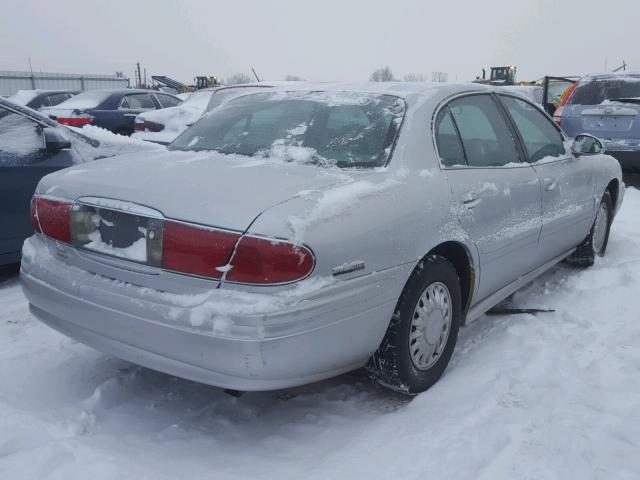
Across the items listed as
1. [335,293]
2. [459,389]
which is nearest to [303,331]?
[335,293]

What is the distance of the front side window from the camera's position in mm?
3948

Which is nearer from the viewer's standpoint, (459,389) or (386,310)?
(386,310)

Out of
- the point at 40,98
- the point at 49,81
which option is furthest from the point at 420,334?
the point at 49,81

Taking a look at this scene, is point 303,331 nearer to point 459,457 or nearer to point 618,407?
point 459,457

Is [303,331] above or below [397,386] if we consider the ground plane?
above

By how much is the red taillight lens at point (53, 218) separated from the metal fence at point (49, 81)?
29563 mm

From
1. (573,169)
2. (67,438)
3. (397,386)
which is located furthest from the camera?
(573,169)

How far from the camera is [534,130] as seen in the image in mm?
4168

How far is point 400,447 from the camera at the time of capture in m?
2.48

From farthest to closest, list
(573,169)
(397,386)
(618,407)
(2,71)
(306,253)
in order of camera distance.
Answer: (2,71)
(573,169)
(397,386)
(618,407)
(306,253)

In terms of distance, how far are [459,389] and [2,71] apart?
3339cm

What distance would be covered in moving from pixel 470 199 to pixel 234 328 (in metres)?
1.50

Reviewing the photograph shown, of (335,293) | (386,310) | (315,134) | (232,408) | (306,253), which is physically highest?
(315,134)

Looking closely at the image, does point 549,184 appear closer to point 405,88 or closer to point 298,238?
point 405,88
